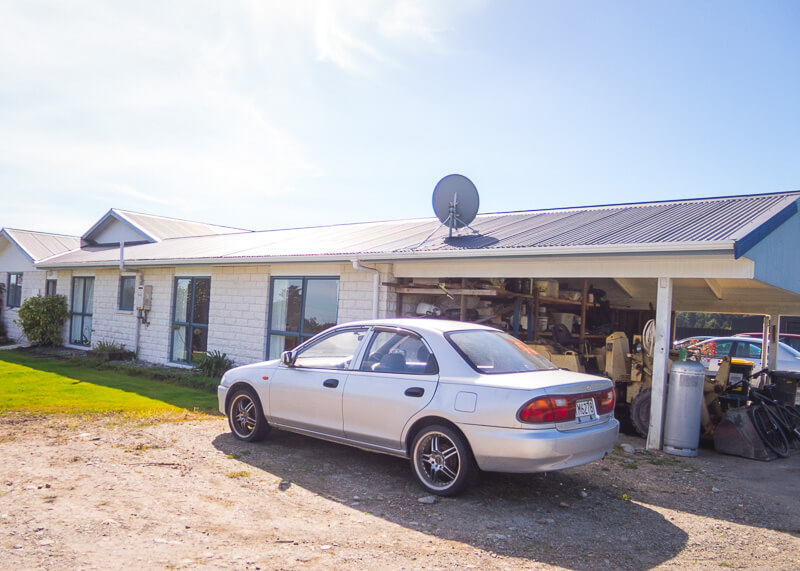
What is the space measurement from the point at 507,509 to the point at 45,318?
16.6 meters

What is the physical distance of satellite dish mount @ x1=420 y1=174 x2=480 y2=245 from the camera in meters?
11.0

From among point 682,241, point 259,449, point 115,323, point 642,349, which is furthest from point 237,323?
point 682,241

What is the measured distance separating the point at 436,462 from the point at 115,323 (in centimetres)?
1316

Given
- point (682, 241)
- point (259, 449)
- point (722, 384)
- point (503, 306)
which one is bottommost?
point (259, 449)

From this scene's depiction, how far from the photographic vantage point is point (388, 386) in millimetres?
5602

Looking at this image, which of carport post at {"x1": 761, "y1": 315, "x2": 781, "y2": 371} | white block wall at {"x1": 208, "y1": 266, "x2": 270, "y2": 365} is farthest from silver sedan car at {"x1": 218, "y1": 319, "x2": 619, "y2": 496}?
carport post at {"x1": 761, "y1": 315, "x2": 781, "y2": 371}

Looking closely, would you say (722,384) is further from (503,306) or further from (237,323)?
(237,323)

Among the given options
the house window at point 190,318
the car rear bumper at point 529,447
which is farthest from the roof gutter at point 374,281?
the car rear bumper at point 529,447

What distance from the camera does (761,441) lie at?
7.66 meters

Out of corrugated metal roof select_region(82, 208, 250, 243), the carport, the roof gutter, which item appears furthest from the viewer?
corrugated metal roof select_region(82, 208, 250, 243)

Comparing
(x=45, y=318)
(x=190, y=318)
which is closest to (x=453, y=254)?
(x=190, y=318)

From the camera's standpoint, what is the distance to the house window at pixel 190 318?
13.7m

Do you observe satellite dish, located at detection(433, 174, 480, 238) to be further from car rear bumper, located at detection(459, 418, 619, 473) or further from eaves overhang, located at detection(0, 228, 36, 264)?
eaves overhang, located at detection(0, 228, 36, 264)

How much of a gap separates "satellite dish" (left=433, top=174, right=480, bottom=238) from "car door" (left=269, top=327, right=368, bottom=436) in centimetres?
507
